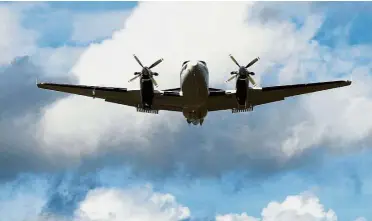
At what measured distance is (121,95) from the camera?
7044 cm

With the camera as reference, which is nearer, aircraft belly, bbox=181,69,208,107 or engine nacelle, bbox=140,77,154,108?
aircraft belly, bbox=181,69,208,107

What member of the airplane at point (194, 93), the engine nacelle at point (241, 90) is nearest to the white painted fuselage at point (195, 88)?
the airplane at point (194, 93)

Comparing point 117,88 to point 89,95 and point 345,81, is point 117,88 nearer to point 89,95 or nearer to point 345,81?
point 89,95

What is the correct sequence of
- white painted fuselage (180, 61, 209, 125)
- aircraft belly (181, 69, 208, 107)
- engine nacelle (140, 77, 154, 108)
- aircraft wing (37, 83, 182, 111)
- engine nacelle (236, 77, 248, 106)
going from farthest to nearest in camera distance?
aircraft wing (37, 83, 182, 111), engine nacelle (236, 77, 248, 106), engine nacelle (140, 77, 154, 108), aircraft belly (181, 69, 208, 107), white painted fuselage (180, 61, 209, 125)

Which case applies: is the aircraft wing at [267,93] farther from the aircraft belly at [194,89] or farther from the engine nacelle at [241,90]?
the engine nacelle at [241,90]

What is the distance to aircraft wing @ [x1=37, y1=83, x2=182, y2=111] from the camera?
68438mm

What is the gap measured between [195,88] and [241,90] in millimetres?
4634

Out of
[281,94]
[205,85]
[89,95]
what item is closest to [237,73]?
Result: [205,85]

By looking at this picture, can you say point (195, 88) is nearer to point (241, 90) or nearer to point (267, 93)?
point (241, 90)

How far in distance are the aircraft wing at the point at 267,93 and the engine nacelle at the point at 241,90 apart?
2.91 m

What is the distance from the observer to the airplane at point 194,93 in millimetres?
63375

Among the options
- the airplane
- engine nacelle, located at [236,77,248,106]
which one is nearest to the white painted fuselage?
the airplane

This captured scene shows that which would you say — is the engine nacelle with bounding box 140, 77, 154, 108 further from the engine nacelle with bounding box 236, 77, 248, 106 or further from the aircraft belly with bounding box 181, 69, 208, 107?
the engine nacelle with bounding box 236, 77, 248, 106

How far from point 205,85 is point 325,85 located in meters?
14.0
